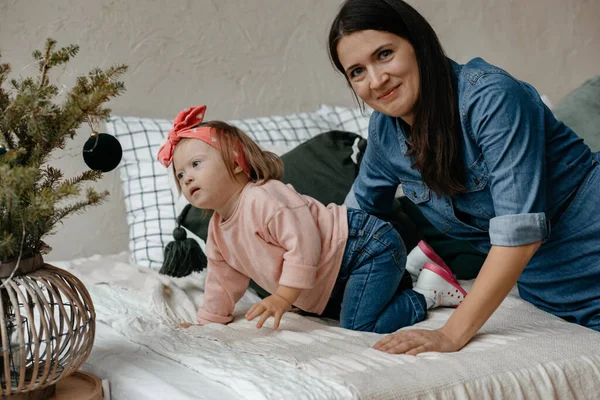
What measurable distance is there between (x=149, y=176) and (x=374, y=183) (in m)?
0.82

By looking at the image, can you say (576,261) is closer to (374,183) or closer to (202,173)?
(374,183)

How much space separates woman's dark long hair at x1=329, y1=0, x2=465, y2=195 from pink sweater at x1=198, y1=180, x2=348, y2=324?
0.24 meters

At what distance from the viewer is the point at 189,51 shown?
2371 millimetres

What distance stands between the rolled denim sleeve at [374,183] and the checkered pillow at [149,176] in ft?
Result: 1.68

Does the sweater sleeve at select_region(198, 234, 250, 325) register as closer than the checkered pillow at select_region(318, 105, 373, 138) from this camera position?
Yes

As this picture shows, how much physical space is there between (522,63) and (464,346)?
2060 millimetres

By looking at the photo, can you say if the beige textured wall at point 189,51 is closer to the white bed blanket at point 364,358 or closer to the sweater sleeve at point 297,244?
the white bed blanket at point 364,358

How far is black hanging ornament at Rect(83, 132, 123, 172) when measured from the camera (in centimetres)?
110

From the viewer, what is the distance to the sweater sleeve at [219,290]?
1502mm

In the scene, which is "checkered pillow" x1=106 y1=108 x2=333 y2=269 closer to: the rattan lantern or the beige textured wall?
the beige textured wall

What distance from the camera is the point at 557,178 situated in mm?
1389

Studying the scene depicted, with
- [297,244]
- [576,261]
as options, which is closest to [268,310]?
[297,244]

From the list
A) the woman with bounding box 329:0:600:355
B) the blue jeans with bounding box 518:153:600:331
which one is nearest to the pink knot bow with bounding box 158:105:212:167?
the woman with bounding box 329:0:600:355

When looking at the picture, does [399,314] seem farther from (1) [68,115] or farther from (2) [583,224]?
(1) [68,115]
